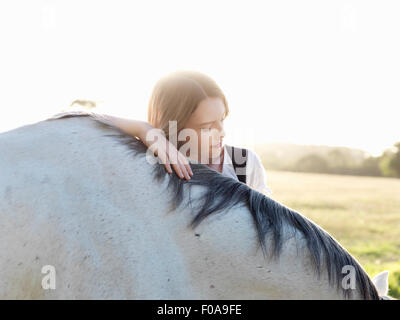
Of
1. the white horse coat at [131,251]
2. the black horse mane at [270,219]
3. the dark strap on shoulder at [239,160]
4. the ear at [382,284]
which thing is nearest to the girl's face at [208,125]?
the dark strap on shoulder at [239,160]

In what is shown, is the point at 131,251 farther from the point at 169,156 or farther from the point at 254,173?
the point at 254,173

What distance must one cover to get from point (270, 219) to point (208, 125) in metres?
0.80

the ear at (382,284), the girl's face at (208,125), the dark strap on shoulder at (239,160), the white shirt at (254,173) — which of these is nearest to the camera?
the ear at (382,284)

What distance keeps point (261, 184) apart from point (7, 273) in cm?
165

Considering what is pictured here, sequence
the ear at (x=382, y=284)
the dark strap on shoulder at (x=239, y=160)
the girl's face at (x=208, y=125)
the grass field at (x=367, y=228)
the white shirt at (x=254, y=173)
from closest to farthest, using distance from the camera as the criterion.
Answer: the ear at (x=382, y=284) → the girl's face at (x=208, y=125) → the dark strap on shoulder at (x=239, y=160) → the white shirt at (x=254, y=173) → the grass field at (x=367, y=228)

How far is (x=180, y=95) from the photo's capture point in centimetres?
248

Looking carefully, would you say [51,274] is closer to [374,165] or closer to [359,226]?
[359,226]

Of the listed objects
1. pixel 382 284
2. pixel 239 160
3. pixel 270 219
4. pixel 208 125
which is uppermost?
pixel 208 125

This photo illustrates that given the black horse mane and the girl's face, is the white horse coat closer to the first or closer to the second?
the black horse mane

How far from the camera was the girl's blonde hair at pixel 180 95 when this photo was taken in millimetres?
2459

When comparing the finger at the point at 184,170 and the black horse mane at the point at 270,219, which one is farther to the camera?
the finger at the point at 184,170

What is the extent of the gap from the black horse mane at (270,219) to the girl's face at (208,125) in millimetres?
527

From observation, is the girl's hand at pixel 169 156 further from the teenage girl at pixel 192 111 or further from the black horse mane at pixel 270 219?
the teenage girl at pixel 192 111

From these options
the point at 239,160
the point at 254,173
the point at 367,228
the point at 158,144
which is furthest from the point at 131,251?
Answer: the point at 367,228
